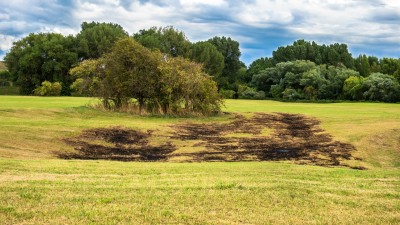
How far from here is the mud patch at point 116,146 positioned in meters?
20.3

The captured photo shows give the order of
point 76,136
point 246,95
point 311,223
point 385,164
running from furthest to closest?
point 246,95 → point 76,136 → point 385,164 → point 311,223

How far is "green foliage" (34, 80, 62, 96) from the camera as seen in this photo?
79575 millimetres

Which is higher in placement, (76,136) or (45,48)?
(45,48)

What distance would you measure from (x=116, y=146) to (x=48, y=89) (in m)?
62.0

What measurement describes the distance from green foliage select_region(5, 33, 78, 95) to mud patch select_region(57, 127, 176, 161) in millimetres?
64160

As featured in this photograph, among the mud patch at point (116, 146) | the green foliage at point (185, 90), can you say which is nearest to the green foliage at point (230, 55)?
the green foliage at point (185, 90)

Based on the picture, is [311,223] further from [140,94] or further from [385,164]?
[140,94]

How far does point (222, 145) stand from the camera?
969 inches

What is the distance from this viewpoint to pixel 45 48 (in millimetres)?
87125

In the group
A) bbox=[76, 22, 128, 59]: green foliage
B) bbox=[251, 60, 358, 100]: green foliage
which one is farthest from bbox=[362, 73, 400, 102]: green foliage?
bbox=[76, 22, 128, 59]: green foliage

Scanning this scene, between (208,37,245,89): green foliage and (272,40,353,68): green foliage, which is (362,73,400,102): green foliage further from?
(208,37,245,89): green foliage

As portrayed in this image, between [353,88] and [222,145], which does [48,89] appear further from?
[222,145]

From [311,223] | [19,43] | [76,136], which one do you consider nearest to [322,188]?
[311,223]

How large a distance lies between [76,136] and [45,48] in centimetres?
6897
